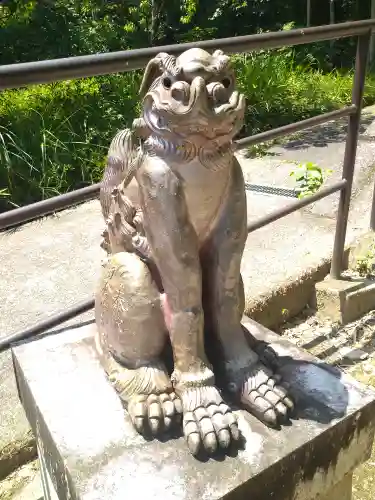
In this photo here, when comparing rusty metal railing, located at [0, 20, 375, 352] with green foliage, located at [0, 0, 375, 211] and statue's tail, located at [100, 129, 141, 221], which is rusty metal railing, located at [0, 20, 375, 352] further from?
green foliage, located at [0, 0, 375, 211]

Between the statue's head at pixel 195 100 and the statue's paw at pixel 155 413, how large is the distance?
0.56 m

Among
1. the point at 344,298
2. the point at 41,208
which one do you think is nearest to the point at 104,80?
the point at 344,298

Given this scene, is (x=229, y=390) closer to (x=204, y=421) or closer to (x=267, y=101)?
(x=204, y=421)

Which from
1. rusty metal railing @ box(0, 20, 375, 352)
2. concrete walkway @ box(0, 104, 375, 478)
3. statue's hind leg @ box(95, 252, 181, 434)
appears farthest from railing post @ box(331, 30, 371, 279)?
statue's hind leg @ box(95, 252, 181, 434)

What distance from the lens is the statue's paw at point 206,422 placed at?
116 cm

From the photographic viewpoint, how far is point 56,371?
1.49m

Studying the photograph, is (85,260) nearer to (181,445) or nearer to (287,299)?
(287,299)

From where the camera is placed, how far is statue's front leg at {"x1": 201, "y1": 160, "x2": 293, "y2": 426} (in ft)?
4.01

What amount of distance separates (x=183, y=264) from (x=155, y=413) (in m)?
0.33

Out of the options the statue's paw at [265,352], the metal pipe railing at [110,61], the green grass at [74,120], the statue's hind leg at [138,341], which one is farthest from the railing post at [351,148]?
the green grass at [74,120]

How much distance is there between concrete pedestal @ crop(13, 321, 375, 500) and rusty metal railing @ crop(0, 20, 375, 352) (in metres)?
0.26

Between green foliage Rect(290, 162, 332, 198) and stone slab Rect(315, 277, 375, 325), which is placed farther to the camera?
green foliage Rect(290, 162, 332, 198)

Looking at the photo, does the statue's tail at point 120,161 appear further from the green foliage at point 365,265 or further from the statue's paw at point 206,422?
the green foliage at point 365,265

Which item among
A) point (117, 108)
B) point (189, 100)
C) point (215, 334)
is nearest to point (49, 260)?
point (215, 334)
